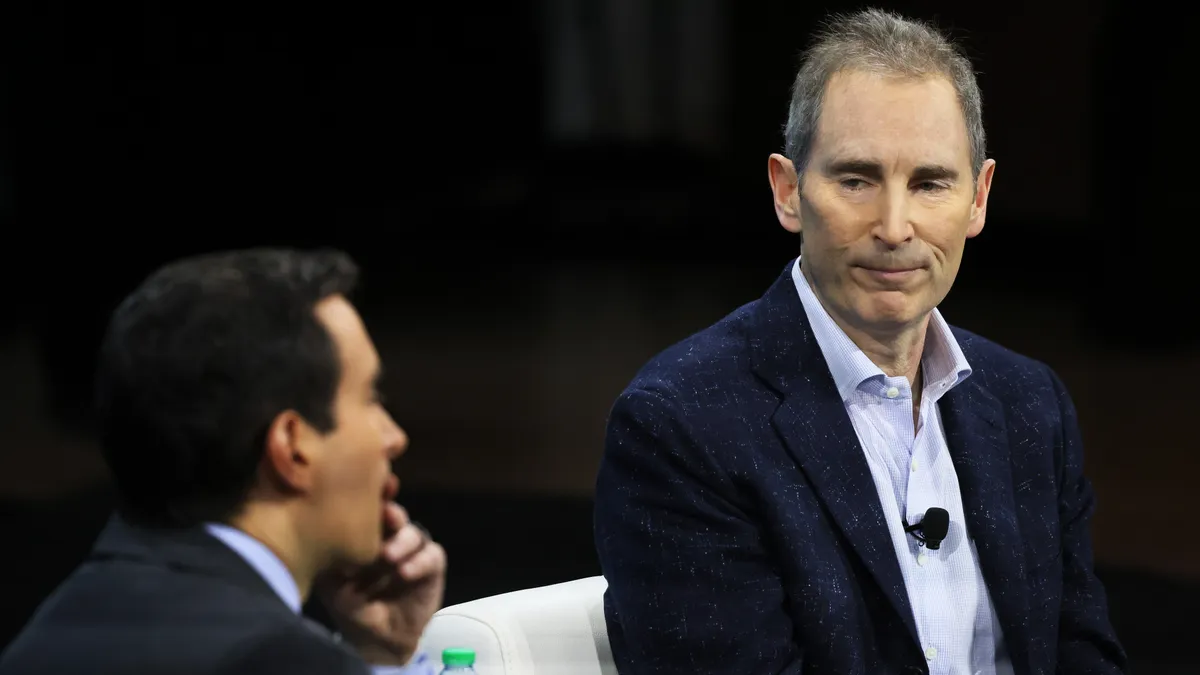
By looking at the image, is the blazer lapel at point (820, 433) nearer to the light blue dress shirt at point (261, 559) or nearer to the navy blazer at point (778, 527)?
the navy blazer at point (778, 527)

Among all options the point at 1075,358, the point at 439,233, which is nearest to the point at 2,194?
the point at 439,233

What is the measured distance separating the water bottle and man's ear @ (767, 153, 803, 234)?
75 centimetres

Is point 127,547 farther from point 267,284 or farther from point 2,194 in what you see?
point 2,194

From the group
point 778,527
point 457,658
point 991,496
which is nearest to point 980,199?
point 991,496

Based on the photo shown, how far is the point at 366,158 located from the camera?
10.3 meters

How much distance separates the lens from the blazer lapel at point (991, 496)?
2.02 m

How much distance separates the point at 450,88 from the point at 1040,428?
28.8 ft

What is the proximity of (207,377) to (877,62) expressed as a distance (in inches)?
46.5

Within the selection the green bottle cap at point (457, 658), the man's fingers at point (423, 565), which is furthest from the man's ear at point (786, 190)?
the man's fingers at point (423, 565)

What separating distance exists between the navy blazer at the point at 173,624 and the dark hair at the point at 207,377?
4 centimetres

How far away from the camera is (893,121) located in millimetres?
2004

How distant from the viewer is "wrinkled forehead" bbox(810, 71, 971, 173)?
2.00 metres

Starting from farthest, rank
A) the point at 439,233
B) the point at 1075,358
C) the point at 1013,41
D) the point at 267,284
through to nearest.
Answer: the point at 439,233 < the point at 1013,41 < the point at 1075,358 < the point at 267,284

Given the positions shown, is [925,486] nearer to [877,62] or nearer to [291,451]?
[877,62]
